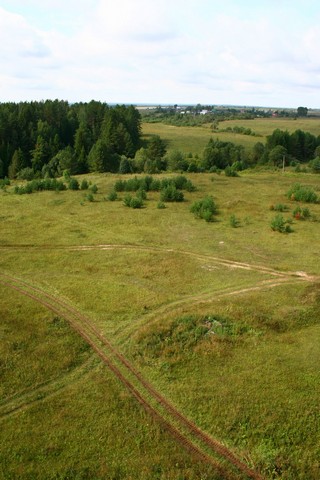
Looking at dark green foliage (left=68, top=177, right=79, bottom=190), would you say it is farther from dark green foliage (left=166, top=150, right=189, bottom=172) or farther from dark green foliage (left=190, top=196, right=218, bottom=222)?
dark green foliage (left=166, top=150, right=189, bottom=172)

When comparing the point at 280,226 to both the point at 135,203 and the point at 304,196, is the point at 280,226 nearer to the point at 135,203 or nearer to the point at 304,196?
the point at 304,196

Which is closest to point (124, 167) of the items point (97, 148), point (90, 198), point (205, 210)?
point (97, 148)

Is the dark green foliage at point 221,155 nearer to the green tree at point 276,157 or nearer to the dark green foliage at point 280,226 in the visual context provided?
the green tree at point 276,157

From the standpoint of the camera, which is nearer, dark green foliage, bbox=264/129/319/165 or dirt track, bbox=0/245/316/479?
dirt track, bbox=0/245/316/479

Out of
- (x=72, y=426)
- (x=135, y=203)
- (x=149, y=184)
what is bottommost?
(x=72, y=426)

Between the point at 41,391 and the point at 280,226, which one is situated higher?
the point at 280,226

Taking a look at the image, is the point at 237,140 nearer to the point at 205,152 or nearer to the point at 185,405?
the point at 205,152

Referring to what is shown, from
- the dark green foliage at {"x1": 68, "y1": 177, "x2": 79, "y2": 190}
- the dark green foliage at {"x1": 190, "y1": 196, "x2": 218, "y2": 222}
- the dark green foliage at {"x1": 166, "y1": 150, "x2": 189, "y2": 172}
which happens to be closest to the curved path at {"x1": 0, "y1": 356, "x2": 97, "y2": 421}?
the dark green foliage at {"x1": 190, "y1": 196, "x2": 218, "y2": 222}
